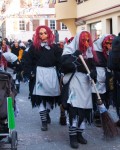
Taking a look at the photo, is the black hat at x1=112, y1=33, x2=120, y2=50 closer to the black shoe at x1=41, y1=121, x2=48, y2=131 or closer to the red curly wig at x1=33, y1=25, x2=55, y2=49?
the red curly wig at x1=33, y1=25, x2=55, y2=49

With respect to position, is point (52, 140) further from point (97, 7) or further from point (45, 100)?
point (97, 7)

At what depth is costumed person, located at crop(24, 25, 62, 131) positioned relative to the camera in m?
8.23

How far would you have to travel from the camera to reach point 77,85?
7051mm

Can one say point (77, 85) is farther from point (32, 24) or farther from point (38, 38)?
point (32, 24)

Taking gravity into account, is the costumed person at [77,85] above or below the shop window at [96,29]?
below

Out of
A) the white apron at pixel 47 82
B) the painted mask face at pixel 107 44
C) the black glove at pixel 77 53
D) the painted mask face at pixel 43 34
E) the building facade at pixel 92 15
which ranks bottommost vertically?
the white apron at pixel 47 82

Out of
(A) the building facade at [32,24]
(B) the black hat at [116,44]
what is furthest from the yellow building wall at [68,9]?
(A) the building facade at [32,24]

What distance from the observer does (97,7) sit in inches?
838

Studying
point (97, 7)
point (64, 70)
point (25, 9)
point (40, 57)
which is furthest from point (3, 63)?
point (25, 9)

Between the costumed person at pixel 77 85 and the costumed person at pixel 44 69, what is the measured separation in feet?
3.68

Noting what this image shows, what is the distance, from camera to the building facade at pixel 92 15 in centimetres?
1900

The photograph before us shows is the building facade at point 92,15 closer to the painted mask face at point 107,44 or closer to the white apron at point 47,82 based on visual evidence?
the painted mask face at point 107,44

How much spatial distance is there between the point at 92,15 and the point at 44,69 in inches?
566

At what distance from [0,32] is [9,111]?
5328 centimetres
